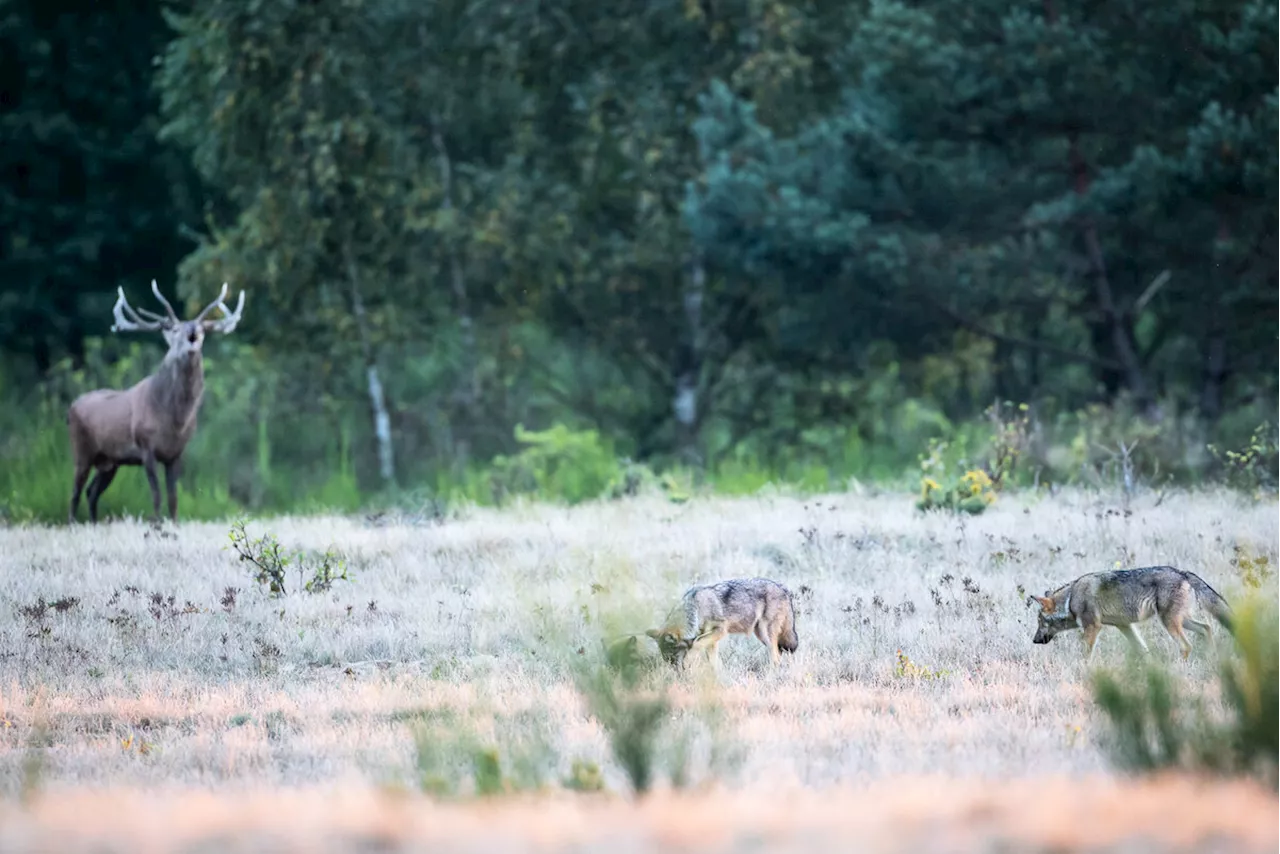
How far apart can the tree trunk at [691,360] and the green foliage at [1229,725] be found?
19.0m

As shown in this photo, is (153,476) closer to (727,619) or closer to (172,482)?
(172,482)

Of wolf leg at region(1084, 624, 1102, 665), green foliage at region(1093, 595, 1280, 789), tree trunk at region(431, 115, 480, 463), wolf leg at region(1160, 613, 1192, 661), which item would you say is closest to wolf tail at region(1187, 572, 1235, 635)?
wolf leg at region(1160, 613, 1192, 661)

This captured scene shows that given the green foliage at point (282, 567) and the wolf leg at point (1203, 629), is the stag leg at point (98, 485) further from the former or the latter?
the wolf leg at point (1203, 629)

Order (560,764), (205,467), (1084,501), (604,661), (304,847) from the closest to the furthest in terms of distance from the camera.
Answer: (304,847) → (560,764) → (604,661) → (1084,501) → (205,467)

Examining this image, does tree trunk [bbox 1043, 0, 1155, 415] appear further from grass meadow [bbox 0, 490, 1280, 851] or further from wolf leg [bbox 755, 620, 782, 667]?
wolf leg [bbox 755, 620, 782, 667]

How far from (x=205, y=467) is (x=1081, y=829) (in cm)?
1898

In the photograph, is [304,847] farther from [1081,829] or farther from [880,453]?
[880,453]

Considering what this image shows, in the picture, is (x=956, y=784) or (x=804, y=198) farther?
(x=804, y=198)

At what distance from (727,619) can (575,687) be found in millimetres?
994

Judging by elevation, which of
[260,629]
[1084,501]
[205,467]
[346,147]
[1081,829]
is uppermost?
[346,147]

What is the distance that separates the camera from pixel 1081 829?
4.93 m

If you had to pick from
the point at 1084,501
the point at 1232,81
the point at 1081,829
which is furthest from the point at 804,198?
the point at 1081,829

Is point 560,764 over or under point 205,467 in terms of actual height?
under

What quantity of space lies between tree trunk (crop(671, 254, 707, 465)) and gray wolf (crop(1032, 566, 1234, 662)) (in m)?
15.9
